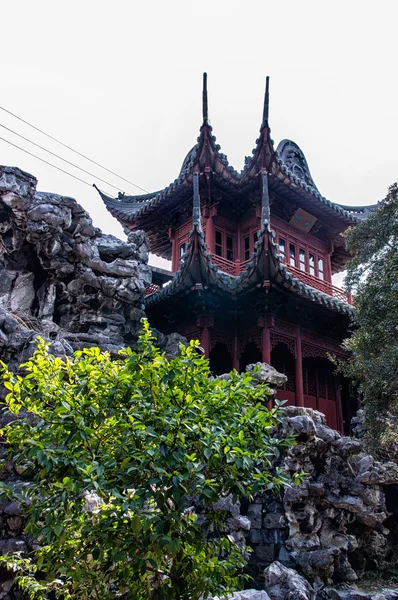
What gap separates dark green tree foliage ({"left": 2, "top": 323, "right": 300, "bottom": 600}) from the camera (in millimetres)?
3039

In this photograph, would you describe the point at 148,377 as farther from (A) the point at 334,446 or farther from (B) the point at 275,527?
(A) the point at 334,446

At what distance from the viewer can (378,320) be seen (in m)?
8.35

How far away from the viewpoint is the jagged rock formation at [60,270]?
1066 centimetres

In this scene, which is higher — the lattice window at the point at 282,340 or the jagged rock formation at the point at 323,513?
Answer: the lattice window at the point at 282,340

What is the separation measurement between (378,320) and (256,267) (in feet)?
11.2

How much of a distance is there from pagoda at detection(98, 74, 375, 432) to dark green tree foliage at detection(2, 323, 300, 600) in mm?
7799

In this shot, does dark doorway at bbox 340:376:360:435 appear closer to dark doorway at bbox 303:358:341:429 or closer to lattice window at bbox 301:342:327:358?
dark doorway at bbox 303:358:341:429

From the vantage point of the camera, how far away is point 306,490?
297 inches

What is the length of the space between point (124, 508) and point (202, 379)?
1025mm

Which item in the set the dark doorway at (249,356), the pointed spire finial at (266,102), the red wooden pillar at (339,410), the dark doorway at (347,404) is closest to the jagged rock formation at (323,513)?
the dark doorway at (249,356)

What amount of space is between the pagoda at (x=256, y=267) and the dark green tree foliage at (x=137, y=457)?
25.6ft

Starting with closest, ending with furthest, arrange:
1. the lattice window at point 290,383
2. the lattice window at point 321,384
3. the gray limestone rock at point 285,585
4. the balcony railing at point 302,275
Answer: the gray limestone rock at point 285,585
the balcony railing at point 302,275
the lattice window at point 290,383
the lattice window at point 321,384

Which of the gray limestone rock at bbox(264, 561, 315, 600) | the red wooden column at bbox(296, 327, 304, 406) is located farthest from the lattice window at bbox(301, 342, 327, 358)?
the gray limestone rock at bbox(264, 561, 315, 600)

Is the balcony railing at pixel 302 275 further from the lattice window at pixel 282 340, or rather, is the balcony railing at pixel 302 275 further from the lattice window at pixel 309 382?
the lattice window at pixel 309 382
